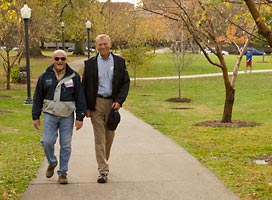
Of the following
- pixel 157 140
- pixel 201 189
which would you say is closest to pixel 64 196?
pixel 201 189

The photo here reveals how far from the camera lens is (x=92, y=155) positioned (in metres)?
8.29

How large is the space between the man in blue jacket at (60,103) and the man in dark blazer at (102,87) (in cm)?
20

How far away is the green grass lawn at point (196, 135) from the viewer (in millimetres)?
6672

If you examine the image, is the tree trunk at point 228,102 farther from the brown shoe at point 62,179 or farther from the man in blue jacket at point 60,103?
the brown shoe at point 62,179

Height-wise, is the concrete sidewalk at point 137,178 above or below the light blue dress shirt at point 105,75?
below

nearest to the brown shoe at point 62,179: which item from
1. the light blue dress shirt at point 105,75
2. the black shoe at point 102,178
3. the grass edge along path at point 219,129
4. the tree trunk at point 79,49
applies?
the black shoe at point 102,178

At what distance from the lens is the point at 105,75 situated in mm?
6395

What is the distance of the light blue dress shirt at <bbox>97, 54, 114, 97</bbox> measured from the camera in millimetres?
6391

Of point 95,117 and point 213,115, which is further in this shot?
point 213,115

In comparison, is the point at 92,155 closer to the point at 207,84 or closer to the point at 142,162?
the point at 142,162

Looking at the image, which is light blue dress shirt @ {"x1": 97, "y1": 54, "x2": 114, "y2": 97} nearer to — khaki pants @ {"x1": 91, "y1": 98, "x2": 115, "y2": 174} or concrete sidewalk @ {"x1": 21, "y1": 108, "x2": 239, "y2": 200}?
khaki pants @ {"x1": 91, "y1": 98, "x2": 115, "y2": 174}

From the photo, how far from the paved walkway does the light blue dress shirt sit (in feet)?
3.75

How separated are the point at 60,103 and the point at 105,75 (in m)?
0.69

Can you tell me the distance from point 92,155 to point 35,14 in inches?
842
